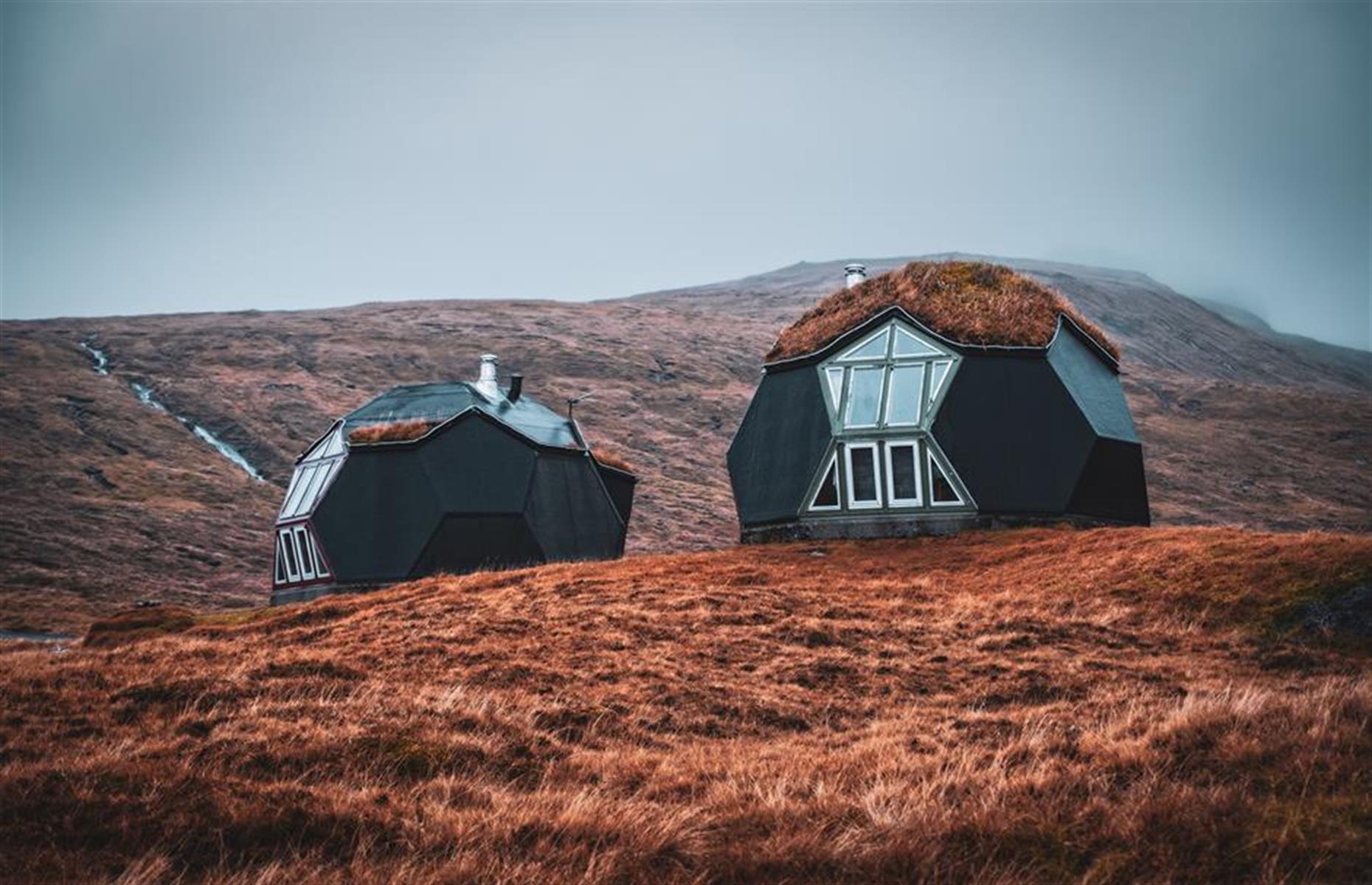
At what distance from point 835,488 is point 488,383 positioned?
1761 cm

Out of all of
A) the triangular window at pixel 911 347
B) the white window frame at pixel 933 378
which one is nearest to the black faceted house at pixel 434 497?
the triangular window at pixel 911 347

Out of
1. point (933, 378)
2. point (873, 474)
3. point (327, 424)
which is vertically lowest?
point (327, 424)

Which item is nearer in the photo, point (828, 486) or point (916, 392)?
point (828, 486)

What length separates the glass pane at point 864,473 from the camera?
39.8 meters

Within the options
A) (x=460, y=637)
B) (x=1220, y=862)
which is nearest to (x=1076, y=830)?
(x=1220, y=862)

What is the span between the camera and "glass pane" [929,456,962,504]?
128 ft

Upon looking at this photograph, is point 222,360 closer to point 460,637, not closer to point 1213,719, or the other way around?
point 460,637

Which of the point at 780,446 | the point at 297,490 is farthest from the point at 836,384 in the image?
the point at 297,490

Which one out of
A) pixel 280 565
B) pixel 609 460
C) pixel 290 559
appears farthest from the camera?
pixel 609 460

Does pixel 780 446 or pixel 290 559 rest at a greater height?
pixel 780 446

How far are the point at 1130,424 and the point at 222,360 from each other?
392 ft

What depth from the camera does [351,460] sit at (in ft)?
155

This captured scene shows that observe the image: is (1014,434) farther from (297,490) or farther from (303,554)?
(297,490)

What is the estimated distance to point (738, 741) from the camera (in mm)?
16672
